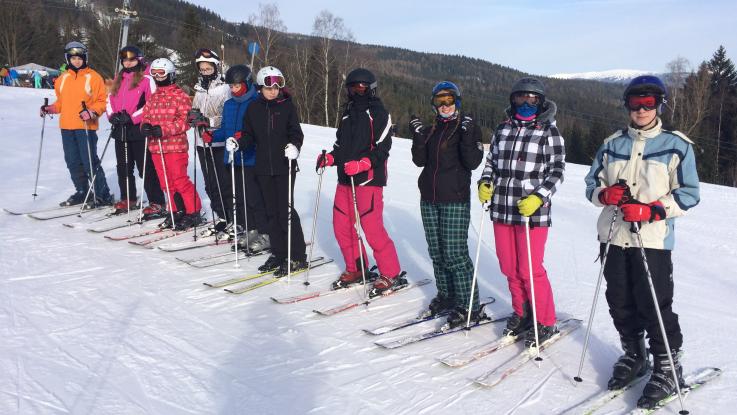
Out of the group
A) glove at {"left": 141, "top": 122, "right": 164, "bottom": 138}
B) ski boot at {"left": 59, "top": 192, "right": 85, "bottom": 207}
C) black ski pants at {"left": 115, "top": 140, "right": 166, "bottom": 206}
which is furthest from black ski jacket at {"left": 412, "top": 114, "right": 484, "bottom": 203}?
ski boot at {"left": 59, "top": 192, "right": 85, "bottom": 207}

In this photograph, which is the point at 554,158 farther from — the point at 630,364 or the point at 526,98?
the point at 630,364

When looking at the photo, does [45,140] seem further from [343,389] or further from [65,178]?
[343,389]

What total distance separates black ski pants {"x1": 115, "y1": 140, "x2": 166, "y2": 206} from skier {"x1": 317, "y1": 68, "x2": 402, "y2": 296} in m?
3.36

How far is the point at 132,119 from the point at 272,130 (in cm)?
269

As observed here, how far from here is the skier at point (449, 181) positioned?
161 inches

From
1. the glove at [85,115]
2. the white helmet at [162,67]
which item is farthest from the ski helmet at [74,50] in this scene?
the white helmet at [162,67]

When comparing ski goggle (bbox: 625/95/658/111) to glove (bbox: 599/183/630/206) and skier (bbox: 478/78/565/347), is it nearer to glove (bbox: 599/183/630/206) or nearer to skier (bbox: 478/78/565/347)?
glove (bbox: 599/183/630/206)

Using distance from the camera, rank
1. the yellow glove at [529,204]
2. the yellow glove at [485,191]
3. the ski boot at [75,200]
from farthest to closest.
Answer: the ski boot at [75,200] < the yellow glove at [485,191] < the yellow glove at [529,204]

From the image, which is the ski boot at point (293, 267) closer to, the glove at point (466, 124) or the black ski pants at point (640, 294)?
the glove at point (466, 124)

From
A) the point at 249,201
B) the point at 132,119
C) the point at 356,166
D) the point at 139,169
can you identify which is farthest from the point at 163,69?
the point at 356,166

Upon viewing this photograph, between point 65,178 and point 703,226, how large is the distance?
10.9 m

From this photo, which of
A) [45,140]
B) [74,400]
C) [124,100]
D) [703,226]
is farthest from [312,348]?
[45,140]

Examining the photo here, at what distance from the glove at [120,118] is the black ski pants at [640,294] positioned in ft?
19.0

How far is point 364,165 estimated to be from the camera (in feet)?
15.2
